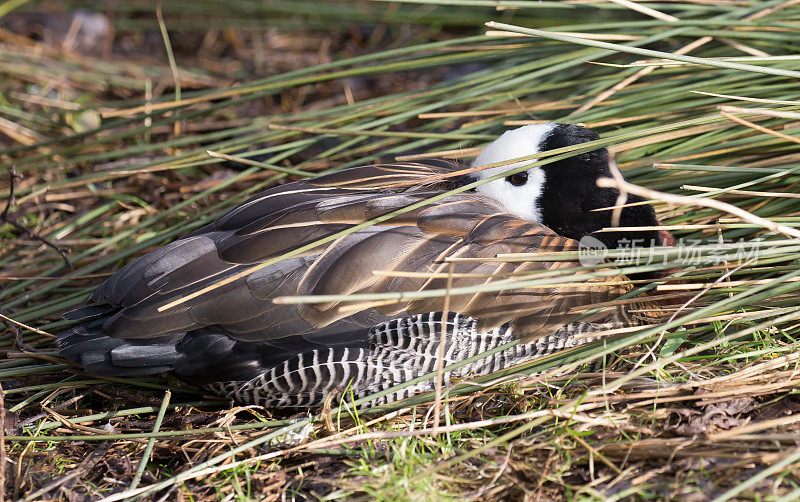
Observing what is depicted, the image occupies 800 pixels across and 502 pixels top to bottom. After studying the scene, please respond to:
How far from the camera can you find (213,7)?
5.19 m

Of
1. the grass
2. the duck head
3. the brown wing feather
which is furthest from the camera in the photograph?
Result: the duck head

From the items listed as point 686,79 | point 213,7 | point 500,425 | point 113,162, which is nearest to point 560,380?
point 500,425

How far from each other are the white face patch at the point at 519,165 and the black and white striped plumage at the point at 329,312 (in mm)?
208

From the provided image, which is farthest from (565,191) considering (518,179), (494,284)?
(494,284)

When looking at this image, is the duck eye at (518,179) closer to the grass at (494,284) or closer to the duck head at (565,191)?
the duck head at (565,191)

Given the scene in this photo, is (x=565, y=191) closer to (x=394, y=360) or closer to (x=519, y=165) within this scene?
(x=519, y=165)

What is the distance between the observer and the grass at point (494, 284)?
2109 millimetres

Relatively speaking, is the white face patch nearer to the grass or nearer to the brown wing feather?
the brown wing feather

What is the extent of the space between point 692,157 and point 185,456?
200 cm

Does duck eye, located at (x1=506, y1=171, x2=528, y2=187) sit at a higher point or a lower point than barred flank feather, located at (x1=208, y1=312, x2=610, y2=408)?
higher

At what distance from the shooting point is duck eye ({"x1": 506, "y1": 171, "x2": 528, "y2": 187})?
268cm

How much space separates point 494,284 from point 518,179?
76 cm

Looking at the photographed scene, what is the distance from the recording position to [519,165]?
2682mm

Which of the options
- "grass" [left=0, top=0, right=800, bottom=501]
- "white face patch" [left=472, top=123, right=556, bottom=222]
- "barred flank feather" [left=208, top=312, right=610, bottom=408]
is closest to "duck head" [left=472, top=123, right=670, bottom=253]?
"white face patch" [left=472, top=123, right=556, bottom=222]
